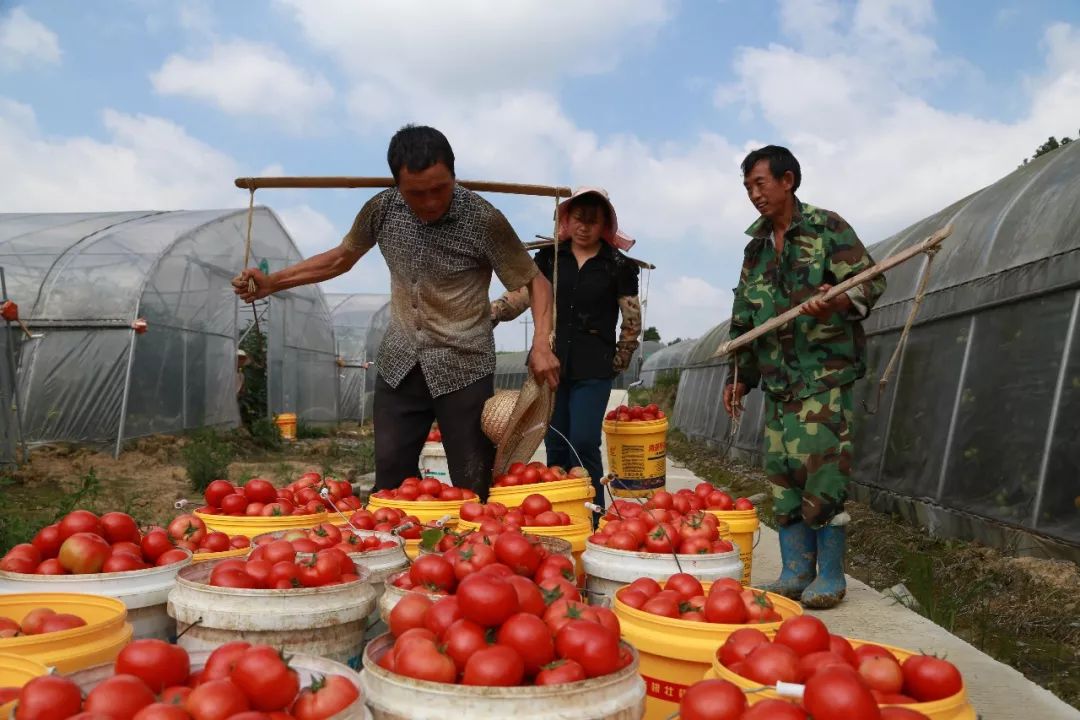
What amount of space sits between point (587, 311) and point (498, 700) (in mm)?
4406

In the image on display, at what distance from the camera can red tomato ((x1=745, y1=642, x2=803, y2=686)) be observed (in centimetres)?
195

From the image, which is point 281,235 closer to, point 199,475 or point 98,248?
point 98,248

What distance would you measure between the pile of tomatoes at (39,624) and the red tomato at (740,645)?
1.74 meters

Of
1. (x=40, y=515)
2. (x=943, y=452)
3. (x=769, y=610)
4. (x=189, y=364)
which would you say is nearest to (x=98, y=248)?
(x=189, y=364)

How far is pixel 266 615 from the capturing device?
253cm

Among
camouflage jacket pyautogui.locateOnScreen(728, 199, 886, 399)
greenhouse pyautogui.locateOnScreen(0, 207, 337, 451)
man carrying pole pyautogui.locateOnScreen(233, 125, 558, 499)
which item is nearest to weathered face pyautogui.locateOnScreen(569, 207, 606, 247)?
man carrying pole pyautogui.locateOnScreen(233, 125, 558, 499)

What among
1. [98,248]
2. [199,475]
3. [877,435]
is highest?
[98,248]

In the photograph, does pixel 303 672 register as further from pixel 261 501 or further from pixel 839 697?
pixel 261 501

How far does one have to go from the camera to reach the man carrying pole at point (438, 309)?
14.8 ft

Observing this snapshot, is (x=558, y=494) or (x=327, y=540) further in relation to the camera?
(x=558, y=494)

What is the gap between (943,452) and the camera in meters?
7.30

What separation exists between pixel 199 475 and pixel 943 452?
27.1 ft

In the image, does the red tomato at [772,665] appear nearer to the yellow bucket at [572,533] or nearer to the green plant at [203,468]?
the yellow bucket at [572,533]

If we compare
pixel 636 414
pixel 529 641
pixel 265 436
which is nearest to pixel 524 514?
pixel 529 641
